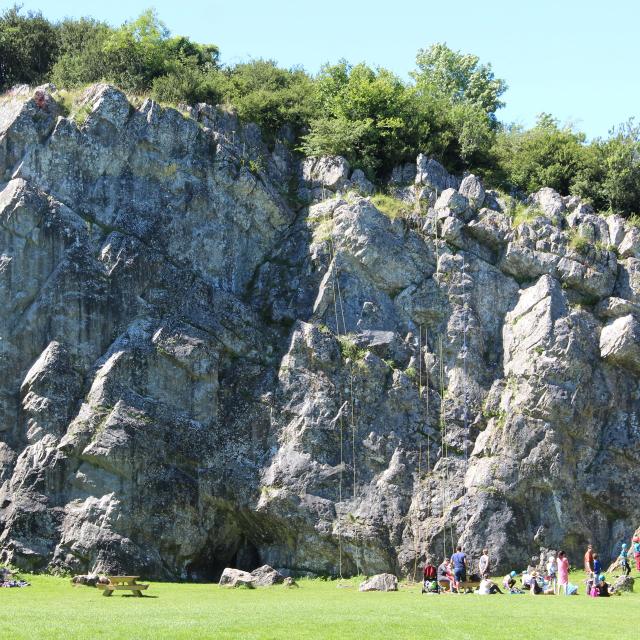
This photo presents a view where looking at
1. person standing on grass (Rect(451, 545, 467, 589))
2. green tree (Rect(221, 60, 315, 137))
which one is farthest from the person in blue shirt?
green tree (Rect(221, 60, 315, 137))

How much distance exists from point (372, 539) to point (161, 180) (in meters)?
18.0

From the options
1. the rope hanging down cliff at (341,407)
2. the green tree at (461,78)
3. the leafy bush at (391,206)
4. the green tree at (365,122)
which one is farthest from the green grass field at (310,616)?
the green tree at (461,78)

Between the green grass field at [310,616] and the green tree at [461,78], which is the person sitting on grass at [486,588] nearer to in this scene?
the green grass field at [310,616]

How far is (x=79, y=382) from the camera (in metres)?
43.2

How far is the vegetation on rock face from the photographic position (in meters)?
51.4

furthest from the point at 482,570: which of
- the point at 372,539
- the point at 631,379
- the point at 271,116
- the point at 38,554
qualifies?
the point at 271,116

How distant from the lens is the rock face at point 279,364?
42.1m

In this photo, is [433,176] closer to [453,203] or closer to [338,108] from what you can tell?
[453,203]

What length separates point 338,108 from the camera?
5234cm

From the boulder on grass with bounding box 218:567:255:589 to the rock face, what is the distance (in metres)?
4.67

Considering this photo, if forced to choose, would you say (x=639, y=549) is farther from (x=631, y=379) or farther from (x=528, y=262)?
(x=528, y=262)

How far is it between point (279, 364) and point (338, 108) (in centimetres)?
1438

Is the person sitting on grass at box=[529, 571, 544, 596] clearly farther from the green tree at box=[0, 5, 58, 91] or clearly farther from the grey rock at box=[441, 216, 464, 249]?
the green tree at box=[0, 5, 58, 91]

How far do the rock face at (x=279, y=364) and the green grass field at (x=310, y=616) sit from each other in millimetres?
7356
